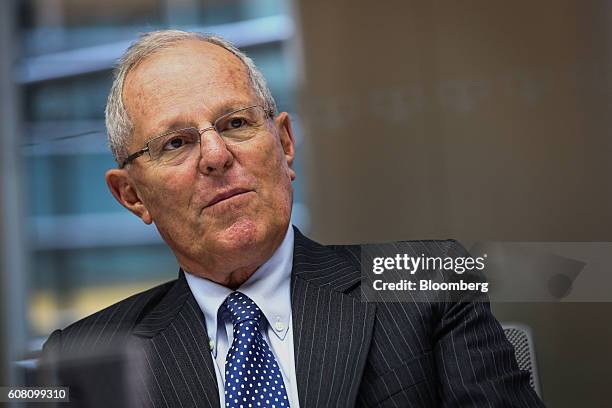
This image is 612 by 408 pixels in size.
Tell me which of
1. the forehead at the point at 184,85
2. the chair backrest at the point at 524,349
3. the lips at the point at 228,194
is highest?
the forehead at the point at 184,85

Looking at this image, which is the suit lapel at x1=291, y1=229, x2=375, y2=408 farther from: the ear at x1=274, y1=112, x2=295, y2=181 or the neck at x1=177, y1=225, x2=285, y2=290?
the ear at x1=274, y1=112, x2=295, y2=181

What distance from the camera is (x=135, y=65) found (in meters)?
1.45

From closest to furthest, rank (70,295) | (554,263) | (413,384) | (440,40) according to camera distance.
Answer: (413,384)
(554,263)
(440,40)
(70,295)

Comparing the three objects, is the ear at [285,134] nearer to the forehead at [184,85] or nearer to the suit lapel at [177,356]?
the forehead at [184,85]

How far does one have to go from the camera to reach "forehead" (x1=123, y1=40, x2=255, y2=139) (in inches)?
53.9

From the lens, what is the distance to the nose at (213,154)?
1.33 m

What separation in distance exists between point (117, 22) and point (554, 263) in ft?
4.03

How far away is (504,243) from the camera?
1.63 metres

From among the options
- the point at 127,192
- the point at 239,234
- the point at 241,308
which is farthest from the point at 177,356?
the point at 127,192

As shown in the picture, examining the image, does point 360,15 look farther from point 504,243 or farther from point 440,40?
point 504,243

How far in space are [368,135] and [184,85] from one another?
60cm

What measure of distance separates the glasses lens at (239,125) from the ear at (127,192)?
0.83 feet

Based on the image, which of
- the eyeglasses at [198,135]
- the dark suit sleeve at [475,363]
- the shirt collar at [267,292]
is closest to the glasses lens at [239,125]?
the eyeglasses at [198,135]

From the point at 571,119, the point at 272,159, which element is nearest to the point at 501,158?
the point at 571,119
